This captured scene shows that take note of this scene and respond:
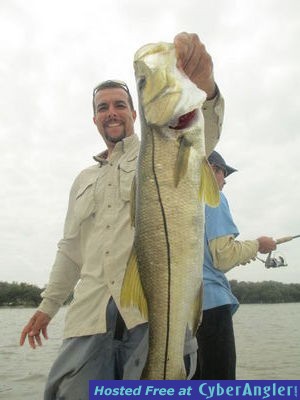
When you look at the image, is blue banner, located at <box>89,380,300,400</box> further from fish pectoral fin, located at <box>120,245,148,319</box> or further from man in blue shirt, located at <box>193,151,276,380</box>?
man in blue shirt, located at <box>193,151,276,380</box>

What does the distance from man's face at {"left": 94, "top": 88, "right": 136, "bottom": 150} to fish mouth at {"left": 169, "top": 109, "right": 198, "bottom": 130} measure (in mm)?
1434

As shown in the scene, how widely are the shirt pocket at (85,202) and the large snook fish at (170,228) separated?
129cm

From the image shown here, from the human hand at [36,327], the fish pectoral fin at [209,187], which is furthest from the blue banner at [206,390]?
the human hand at [36,327]

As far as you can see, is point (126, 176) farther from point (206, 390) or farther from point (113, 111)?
point (206, 390)

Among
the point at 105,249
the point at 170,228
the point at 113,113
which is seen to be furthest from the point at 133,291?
the point at 113,113

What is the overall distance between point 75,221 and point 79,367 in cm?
130

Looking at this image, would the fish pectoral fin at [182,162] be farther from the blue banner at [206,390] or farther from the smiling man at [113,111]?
the smiling man at [113,111]

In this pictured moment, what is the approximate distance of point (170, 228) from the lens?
2701 mm

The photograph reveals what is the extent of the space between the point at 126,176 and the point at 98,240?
2.01 feet

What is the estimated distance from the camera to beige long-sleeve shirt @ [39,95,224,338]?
11.9ft

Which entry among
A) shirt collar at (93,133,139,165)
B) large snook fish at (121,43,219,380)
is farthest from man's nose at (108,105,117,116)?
large snook fish at (121,43,219,380)

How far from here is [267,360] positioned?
15289 millimetres

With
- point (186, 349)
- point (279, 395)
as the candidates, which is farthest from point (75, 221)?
point (279, 395)

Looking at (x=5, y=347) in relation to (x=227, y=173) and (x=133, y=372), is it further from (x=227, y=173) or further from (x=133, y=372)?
(x=133, y=372)
